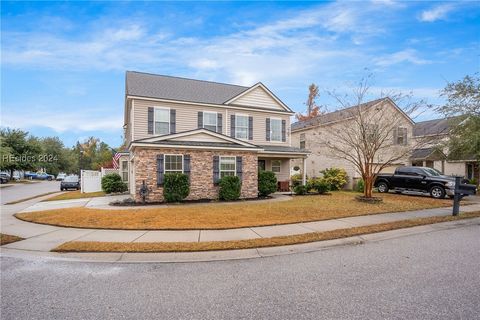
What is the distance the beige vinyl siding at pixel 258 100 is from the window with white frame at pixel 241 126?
109 centimetres

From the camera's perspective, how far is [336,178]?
795 inches

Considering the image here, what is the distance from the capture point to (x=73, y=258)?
507cm

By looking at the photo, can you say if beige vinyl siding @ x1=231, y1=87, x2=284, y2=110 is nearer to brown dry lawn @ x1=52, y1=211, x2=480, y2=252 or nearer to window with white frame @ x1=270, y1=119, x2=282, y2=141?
window with white frame @ x1=270, y1=119, x2=282, y2=141

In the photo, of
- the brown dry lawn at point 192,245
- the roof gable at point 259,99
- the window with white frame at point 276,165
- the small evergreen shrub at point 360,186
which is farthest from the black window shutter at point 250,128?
the brown dry lawn at point 192,245

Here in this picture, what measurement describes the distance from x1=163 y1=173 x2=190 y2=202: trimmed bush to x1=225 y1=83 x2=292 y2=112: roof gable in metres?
8.06

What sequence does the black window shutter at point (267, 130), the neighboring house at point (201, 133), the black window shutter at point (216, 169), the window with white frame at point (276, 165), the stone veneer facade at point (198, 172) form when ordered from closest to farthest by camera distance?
the stone veneer facade at point (198, 172)
the neighboring house at point (201, 133)
the black window shutter at point (216, 169)
the black window shutter at point (267, 130)
the window with white frame at point (276, 165)

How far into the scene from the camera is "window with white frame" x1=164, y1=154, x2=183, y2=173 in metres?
13.0

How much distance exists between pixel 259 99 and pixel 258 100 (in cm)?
12

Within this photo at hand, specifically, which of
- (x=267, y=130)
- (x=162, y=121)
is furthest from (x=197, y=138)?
(x=267, y=130)

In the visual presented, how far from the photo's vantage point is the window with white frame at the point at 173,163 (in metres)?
13.0

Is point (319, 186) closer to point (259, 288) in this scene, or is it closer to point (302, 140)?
point (302, 140)

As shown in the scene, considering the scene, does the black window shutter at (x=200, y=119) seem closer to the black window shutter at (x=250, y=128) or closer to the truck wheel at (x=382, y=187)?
the black window shutter at (x=250, y=128)

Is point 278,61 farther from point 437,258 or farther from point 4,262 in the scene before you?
point 4,262

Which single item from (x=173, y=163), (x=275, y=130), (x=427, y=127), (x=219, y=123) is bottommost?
(x=173, y=163)
